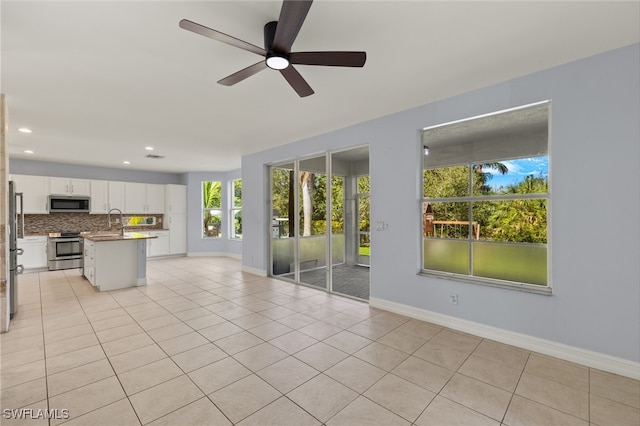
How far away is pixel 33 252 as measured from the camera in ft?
21.2

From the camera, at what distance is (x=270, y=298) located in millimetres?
4520

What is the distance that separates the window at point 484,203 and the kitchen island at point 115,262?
193 inches

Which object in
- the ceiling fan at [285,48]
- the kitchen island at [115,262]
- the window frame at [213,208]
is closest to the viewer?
the ceiling fan at [285,48]

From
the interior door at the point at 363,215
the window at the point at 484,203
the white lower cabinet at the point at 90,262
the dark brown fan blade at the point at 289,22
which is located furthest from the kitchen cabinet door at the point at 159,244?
the dark brown fan blade at the point at 289,22

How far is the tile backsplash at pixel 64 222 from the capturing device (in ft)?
22.8

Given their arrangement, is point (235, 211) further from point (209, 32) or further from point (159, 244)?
point (209, 32)

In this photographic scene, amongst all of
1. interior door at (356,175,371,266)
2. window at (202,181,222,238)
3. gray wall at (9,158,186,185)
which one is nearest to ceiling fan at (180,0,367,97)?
interior door at (356,175,371,266)

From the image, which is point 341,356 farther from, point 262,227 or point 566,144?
point 262,227

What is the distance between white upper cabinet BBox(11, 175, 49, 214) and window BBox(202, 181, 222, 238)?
11.9 feet

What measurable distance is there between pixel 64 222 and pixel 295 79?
320 inches

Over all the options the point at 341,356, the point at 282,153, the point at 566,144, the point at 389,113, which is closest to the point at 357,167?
the point at 389,113

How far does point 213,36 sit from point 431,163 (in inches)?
115

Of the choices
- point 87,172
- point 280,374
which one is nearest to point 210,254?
point 87,172

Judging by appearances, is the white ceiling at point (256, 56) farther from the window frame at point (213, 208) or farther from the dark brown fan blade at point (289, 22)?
the window frame at point (213, 208)
